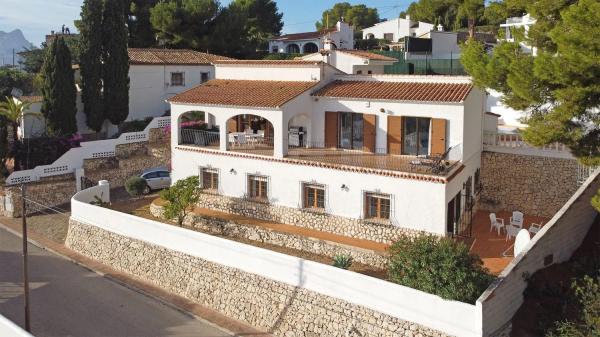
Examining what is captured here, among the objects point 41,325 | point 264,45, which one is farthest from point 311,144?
point 264,45

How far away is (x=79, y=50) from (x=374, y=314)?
28713 mm

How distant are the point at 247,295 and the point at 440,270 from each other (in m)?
7.17

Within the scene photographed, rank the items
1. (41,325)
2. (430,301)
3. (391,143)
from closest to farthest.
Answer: (430,301), (41,325), (391,143)

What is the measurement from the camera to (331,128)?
26266 mm

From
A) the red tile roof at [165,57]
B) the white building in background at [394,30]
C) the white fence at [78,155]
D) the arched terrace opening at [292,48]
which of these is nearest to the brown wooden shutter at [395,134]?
the white fence at [78,155]

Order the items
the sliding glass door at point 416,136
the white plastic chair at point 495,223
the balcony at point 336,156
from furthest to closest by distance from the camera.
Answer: the sliding glass door at point 416,136 < the white plastic chair at point 495,223 < the balcony at point 336,156

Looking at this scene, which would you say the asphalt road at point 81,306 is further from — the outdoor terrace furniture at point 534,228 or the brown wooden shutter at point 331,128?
the outdoor terrace furniture at point 534,228

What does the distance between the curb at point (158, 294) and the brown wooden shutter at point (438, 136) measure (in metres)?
10.0

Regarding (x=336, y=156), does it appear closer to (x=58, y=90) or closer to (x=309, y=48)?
(x=58, y=90)

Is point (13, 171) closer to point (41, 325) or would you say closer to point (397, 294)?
point (41, 325)

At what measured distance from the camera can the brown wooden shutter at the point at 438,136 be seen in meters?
23.2

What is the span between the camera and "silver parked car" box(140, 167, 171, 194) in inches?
1286

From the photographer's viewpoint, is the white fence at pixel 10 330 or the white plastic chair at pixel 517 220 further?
the white plastic chair at pixel 517 220

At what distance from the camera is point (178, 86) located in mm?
43031
